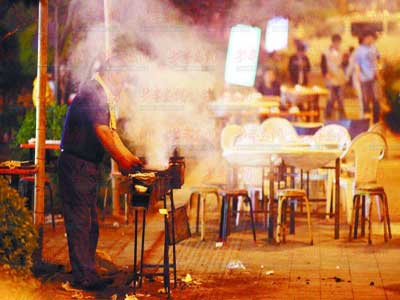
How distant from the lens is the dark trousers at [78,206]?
325 inches

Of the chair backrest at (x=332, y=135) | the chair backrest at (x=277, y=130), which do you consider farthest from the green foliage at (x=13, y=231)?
the chair backrest at (x=332, y=135)

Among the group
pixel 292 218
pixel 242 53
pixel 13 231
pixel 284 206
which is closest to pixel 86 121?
pixel 13 231

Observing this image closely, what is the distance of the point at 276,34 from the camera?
77.9ft

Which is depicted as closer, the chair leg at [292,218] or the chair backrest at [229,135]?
the chair leg at [292,218]

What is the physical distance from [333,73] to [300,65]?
2.85 ft

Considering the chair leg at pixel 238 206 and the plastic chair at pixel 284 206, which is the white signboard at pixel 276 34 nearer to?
the chair leg at pixel 238 206

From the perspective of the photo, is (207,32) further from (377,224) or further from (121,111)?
(377,224)

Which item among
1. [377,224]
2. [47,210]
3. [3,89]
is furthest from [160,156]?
[3,89]

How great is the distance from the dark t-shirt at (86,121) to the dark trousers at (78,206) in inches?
3.6

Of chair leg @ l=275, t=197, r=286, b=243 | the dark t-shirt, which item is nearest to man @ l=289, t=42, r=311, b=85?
chair leg @ l=275, t=197, r=286, b=243

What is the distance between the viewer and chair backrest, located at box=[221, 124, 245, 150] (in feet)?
40.9

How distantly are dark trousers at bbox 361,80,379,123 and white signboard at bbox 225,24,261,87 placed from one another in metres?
4.83

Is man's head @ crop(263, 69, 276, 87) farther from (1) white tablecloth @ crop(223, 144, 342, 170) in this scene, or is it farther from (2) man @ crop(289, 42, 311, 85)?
(1) white tablecloth @ crop(223, 144, 342, 170)

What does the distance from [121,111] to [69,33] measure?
6.26 metres
